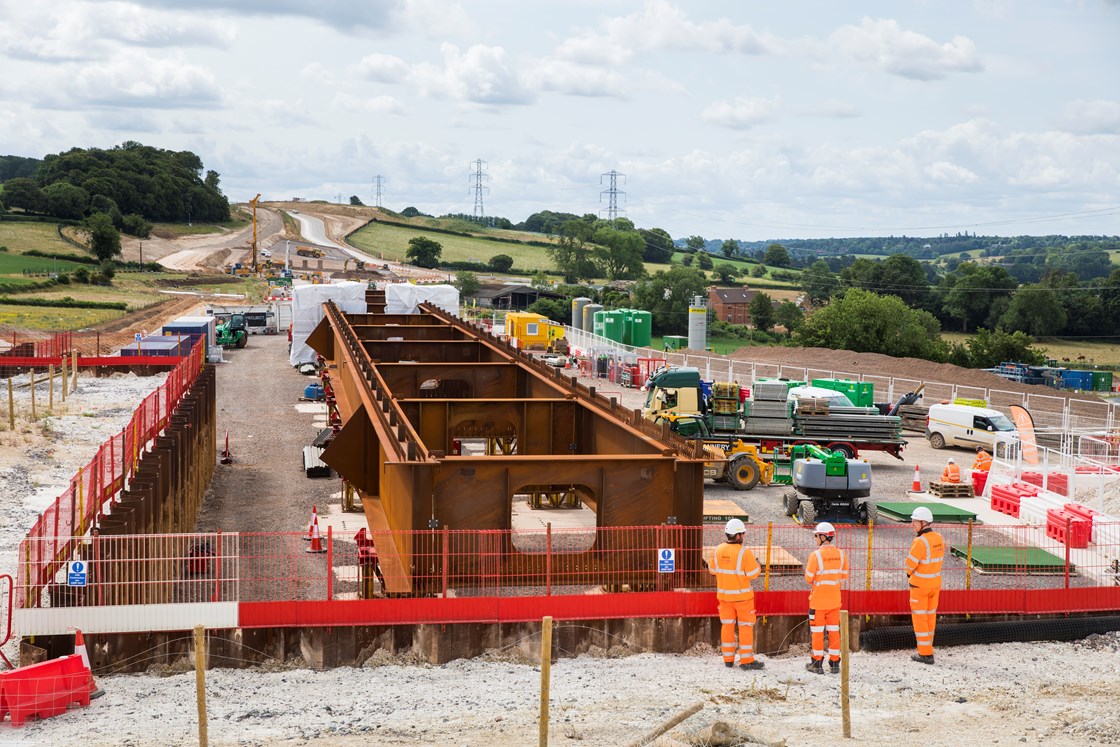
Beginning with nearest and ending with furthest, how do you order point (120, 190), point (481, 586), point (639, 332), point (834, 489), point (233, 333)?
point (481, 586)
point (834, 489)
point (233, 333)
point (639, 332)
point (120, 190)

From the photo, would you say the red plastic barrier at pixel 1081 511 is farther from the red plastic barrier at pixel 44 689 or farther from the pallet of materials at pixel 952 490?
the red plastic barrier at pixel 44 689

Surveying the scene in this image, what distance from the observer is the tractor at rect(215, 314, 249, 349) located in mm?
62344

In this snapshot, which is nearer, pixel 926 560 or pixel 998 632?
pixel 926 560

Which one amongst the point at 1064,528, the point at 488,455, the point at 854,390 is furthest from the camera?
the point at 854,390

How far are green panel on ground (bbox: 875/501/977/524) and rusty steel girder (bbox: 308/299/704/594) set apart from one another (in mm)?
6285

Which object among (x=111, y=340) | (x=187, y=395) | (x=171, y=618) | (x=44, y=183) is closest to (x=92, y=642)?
(x=171, y=618)

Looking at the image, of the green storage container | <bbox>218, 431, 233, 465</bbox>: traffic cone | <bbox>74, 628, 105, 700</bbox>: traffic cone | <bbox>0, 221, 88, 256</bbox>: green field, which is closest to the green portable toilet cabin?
the green storage container

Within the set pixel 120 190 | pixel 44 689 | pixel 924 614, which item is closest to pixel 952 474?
pixel 924 614

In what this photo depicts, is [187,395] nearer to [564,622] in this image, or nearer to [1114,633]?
[564,622]

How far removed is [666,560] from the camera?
13.8 metres

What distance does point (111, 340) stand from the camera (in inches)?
2335

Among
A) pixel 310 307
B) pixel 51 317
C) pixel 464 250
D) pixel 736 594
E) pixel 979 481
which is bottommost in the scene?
pixel 979 481

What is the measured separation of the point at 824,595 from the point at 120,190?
17111 centimetres

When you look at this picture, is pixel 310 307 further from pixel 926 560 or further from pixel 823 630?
pixel 926 560
